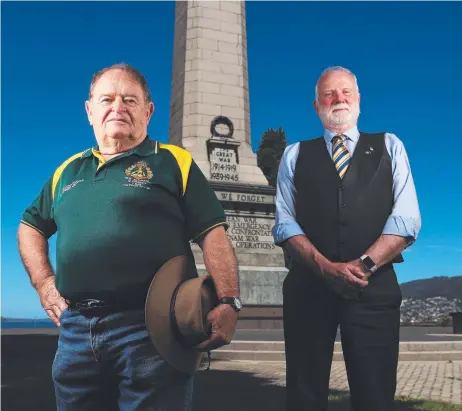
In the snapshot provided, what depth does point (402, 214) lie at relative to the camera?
267 cm

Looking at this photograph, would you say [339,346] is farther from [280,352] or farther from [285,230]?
[285,230]

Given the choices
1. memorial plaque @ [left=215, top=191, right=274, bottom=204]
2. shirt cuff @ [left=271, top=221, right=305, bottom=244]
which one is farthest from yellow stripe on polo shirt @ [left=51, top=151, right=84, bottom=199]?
memorial plaque @ [left=215, top=191, right=274, bottom=204]

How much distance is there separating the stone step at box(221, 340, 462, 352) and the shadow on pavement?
147 cm

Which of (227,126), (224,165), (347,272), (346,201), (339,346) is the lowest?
A: (339,346)

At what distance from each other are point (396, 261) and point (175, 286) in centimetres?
124

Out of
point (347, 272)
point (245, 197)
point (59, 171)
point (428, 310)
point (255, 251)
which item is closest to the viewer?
point (59, 171)

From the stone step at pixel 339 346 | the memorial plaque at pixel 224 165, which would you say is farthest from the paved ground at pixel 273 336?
the memorial plaque at pixel 224 165

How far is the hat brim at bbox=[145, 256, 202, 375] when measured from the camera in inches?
79.2

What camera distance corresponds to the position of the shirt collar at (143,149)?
2.28 m

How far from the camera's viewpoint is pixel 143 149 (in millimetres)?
2301

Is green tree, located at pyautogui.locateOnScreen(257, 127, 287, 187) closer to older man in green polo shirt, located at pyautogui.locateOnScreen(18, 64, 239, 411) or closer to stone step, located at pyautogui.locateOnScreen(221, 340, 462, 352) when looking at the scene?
stone step, located at pyautogui.locateOnScreen(221, 340, 462, 352)

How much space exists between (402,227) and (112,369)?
151cm

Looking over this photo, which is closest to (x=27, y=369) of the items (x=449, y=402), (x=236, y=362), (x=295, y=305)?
(x=236, y=362)

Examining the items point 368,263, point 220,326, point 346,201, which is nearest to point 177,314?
point 220,326
